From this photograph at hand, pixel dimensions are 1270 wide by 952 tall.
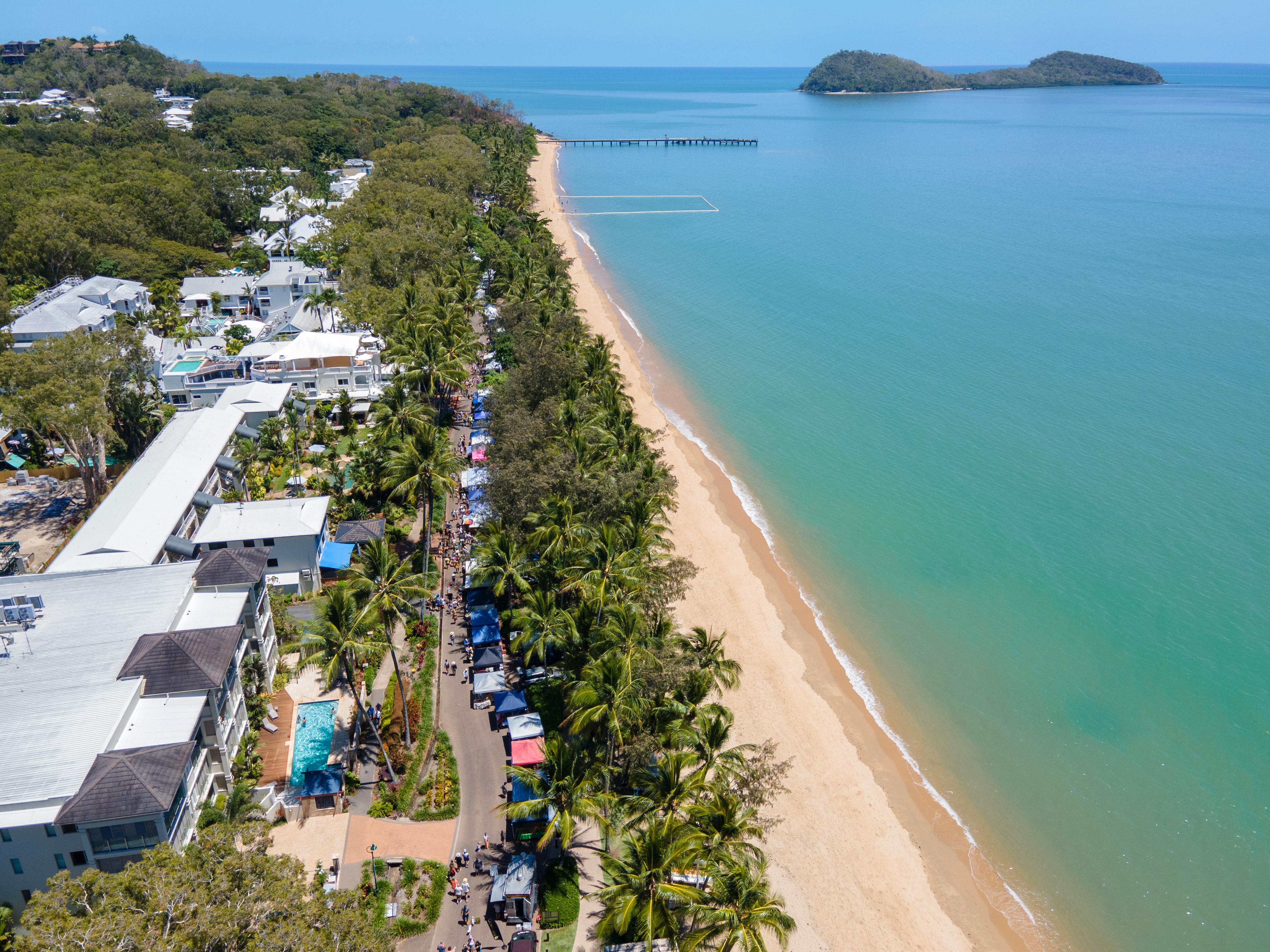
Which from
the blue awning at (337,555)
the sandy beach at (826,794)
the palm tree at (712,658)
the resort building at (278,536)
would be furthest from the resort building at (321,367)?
the palm tree at (712,658)

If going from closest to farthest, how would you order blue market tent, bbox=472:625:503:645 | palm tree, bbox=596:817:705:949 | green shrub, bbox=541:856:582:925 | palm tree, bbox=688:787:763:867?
palm tree, bbox=596:817:705:949, palm tree, bbox=688:787:763:867, green shrub, bbox=541:856:582:925, blue market tent, bbox=472:625:503:645

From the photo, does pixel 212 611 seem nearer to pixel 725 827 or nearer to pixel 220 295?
pixel 725 827

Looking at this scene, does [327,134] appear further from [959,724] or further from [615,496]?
[959,724]

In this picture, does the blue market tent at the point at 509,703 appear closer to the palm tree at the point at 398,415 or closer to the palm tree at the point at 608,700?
the palm tree at the point at 608,700

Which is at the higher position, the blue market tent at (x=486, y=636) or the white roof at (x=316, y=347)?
the white roof at (x=316, y=347)

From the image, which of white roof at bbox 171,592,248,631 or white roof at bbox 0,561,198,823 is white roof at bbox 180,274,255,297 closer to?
white roof at bbox 0,561,198,823

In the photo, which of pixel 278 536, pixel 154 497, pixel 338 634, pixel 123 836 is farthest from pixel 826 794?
pixel 154 497

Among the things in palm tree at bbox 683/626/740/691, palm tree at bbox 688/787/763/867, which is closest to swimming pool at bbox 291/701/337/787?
palm tree at bbox 683/626/740/691
